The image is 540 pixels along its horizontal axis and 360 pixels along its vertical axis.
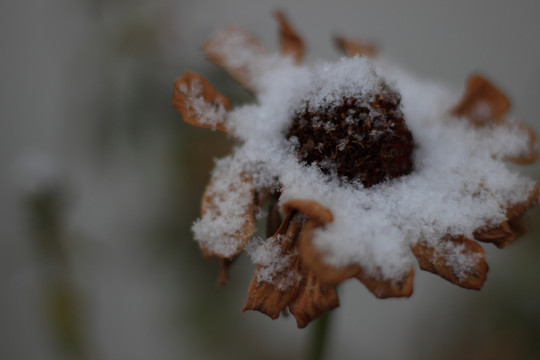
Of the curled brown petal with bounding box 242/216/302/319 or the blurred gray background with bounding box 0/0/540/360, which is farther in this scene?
the blurred gray background with bounding box 0/0/540/360

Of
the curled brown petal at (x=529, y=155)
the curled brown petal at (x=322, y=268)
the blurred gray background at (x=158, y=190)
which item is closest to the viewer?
the curled brown petal at (x=322, y=268)

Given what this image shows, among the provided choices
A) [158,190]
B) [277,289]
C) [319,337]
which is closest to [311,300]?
[277,289]

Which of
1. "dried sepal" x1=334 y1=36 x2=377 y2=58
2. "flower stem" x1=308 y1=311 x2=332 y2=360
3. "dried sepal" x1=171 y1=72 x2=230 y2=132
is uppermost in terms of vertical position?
"dried sepal" x1=334 y1=36 x2=377 y2=58

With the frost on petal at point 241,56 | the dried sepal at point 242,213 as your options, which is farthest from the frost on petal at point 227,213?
the frost on petal at point 241,56

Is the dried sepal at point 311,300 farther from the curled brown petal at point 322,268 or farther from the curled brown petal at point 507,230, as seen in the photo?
the curled brown petal at point 507,230

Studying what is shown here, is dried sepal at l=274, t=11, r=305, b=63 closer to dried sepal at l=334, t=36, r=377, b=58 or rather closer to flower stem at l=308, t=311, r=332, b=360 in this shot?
dried sepal at l=334, t=36, r=377, b=58

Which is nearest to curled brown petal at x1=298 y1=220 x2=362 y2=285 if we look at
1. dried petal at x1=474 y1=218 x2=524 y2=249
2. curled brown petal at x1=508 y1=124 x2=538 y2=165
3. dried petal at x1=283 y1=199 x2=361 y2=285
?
dried petal at x1=283 y1=199 x2=361 y2=285
